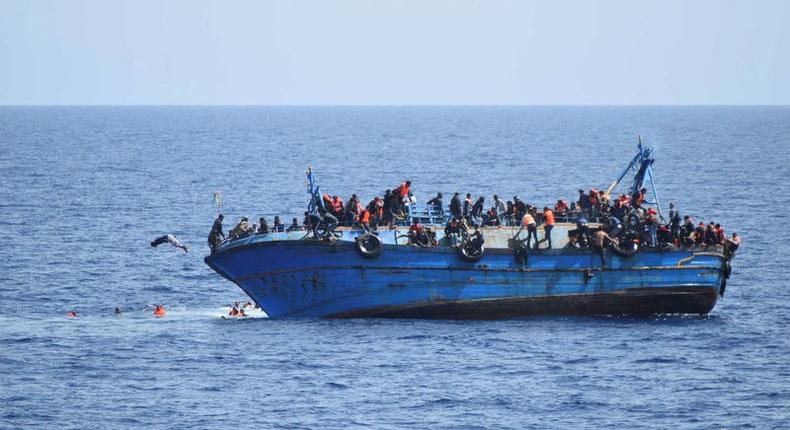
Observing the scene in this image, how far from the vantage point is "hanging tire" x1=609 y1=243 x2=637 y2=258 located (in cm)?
5566

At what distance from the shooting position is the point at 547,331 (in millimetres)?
54938

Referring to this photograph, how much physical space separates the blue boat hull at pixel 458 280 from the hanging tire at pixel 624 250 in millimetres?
332

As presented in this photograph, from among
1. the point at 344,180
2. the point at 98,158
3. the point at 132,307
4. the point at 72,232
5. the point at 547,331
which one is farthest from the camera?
the point at 98,158

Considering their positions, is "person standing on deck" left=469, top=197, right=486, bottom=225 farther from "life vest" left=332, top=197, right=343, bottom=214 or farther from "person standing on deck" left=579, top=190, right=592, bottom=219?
"life vest" left=332, top=197, right=343, bottom=214

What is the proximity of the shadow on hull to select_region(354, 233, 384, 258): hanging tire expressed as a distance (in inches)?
102

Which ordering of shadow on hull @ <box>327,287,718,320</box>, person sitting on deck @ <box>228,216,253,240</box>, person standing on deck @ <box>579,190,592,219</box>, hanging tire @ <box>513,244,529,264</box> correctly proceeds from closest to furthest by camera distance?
hanging tire @ <box>513,244,529,264</box> < shadow on hull @ <box>327,287,718,320</box> < person sitting on deck @ <box>228,216,253,240</box> < person standing on deck @ <box>579,190,592,219</box>

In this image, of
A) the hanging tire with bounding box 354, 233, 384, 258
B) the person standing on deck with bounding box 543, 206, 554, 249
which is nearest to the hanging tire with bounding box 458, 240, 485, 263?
the person standing on deck with bounding box 543, 206, 554, 249

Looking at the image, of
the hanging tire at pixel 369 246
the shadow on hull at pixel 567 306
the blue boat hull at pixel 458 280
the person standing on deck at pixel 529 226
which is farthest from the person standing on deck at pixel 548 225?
the hanging tire at pixel 369 246

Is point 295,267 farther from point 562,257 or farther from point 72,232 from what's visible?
point 72,232

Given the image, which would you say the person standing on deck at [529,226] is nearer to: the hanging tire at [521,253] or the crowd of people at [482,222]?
the crowd of people at [482,222]

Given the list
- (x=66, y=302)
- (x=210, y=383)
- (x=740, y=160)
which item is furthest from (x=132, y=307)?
(x=740, y=160)

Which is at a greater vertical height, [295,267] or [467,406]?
[295,267]

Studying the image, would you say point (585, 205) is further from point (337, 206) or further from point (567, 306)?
point (337, 206)

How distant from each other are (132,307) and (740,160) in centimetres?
9965
